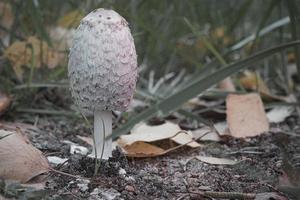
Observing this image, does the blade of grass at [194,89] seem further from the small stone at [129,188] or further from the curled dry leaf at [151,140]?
the small stone at [129,188]

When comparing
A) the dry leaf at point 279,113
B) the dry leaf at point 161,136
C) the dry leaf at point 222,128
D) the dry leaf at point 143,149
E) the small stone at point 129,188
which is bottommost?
the small stone at point 129,188

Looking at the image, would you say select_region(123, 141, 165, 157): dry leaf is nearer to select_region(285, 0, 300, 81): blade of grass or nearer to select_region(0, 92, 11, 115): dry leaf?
select_region(0, 92, 11, 115): dry leaf

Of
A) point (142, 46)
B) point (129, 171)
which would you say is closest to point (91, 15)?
point (129, 171)

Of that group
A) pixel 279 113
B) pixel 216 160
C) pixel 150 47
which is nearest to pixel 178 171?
pixel 216 160

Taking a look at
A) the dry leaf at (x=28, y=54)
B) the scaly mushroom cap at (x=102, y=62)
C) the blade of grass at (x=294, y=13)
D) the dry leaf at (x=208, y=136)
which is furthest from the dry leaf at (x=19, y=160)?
the blade of grass at (x=294, y=13)

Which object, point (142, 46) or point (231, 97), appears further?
point (142, 46)

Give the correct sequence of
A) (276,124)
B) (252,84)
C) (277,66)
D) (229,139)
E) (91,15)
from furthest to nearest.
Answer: (277,66)
(252,84)
(276,124)
(229,139)
(91,15)

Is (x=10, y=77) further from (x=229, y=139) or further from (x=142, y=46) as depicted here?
(x=229, y=139)
